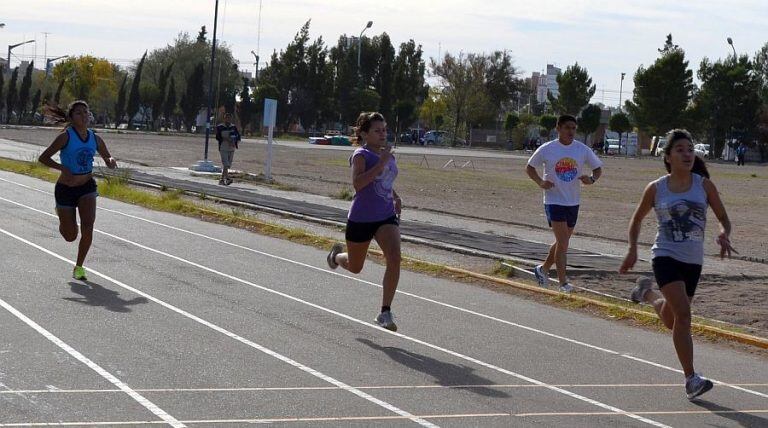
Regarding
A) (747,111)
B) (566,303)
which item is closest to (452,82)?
(747,111)

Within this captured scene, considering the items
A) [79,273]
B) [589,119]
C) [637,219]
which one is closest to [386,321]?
[637,219]

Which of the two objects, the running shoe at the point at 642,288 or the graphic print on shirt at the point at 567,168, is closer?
the running shoe at the point at 642,288

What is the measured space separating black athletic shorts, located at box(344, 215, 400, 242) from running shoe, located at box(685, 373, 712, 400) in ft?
9.75

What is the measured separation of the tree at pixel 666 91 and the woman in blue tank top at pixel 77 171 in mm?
89585

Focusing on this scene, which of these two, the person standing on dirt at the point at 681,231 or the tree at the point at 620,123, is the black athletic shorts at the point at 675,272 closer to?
the person standing on dirt at the point at 681,231

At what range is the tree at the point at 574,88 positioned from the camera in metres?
108

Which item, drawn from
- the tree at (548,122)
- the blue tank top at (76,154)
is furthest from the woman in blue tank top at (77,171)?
the tree at (548,122)

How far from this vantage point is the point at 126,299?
10.9 meters

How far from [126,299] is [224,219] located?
9486 millimetres

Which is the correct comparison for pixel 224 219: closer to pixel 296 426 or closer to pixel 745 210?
pixel 296 426

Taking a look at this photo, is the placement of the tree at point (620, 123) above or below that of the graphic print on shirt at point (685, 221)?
above

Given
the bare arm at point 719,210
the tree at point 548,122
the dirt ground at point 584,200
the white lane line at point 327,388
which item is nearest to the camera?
the white lane line at point 327,388

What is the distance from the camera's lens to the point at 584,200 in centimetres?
3256

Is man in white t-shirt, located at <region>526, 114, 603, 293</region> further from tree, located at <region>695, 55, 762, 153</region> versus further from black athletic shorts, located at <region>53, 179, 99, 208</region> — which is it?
tree, located at <region>695, 55, 762, 153</region>
